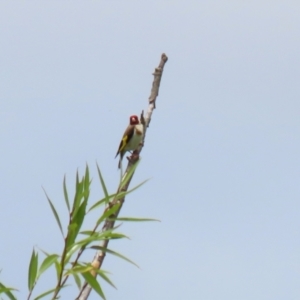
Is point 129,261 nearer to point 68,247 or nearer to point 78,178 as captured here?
point 68,247

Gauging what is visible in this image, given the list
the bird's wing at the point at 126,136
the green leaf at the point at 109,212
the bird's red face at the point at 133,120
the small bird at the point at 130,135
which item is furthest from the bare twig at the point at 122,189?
the bird's red face at the point at 133,120

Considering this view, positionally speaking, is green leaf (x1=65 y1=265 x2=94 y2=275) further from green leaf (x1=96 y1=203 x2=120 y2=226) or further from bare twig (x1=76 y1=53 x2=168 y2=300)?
green leaf (x1=96 y1=203 x2=120 y2=226)

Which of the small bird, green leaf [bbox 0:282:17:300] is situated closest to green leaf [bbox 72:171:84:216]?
green leaf [bbox 0:282:17:300]

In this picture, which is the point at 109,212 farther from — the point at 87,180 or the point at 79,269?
the point at 79,269

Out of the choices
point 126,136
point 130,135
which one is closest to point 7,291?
point 130,135

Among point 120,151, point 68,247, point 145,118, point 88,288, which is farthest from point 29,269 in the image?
point 120,151

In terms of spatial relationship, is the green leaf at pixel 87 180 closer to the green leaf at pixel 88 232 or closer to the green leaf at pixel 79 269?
the green leaf at pixel 88 232
